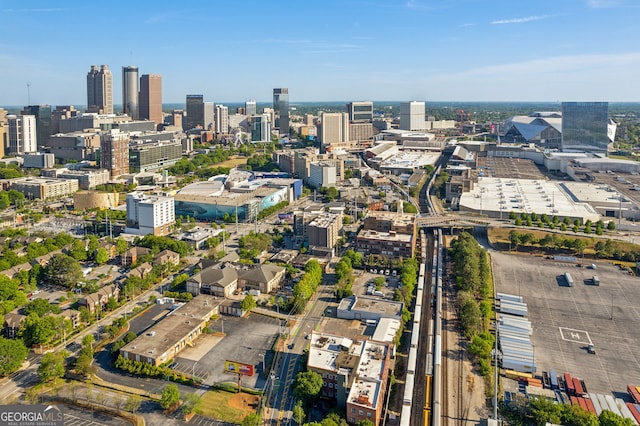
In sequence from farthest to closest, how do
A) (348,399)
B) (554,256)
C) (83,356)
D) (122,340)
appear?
(554,256), (122,340), (83,356), (348,399)

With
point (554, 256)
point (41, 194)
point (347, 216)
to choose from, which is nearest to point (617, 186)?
point (554, 256)

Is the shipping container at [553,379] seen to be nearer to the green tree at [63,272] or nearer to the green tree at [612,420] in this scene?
the green tree at [612,420]

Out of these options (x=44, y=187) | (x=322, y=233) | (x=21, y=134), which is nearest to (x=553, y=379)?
(x=322, y=233)

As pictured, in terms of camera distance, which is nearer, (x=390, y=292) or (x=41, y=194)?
(x=390, y=292)

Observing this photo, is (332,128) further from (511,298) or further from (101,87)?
(511,298)

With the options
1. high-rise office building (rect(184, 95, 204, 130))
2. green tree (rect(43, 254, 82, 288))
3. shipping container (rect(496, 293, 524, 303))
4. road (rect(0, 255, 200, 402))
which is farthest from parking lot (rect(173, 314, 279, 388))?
high-rise office building (rect(184, 95, 204, 130))

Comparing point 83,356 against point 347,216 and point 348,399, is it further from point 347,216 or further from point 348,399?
point 347,216

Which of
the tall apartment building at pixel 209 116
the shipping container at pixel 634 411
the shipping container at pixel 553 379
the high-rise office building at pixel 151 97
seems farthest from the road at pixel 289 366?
the tall apartment building at pixel 209 116
